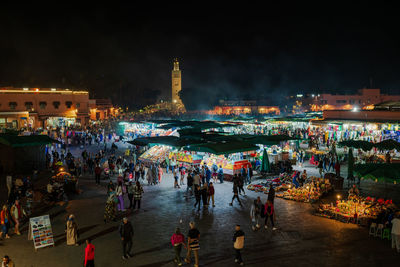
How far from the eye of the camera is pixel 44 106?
47.8 meters

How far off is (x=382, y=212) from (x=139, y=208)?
27.3 ft

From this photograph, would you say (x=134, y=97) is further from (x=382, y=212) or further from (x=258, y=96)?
(x=382, y=212)

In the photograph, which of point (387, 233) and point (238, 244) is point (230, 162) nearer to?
point (387, 233)

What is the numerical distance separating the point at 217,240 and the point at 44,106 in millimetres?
46001

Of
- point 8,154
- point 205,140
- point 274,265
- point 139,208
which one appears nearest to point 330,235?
point 274,265

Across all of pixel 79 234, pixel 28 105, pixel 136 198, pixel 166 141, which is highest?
pixel 28 105

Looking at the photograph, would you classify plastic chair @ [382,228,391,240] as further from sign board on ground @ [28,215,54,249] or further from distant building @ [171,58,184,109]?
distant building @ [171,58,184,109]

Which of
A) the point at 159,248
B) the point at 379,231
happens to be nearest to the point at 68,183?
the point at 159,248

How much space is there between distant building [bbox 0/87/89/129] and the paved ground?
34.6m

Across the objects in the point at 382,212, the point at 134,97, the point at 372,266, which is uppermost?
the point at 134,97

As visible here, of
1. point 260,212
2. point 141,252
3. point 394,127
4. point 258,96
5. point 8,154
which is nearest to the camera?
point 141,252

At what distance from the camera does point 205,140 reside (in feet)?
Result: 70.4

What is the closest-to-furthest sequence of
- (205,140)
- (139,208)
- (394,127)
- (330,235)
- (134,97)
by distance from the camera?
1. (330,235)
2. (139,208)
3. (205,140)
4. (394,127)
5. (134,97)

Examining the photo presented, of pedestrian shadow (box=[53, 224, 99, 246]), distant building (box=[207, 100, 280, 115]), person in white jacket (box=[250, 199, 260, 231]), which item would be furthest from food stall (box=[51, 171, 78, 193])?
distant building (box=[207, 100, 280, 115])
